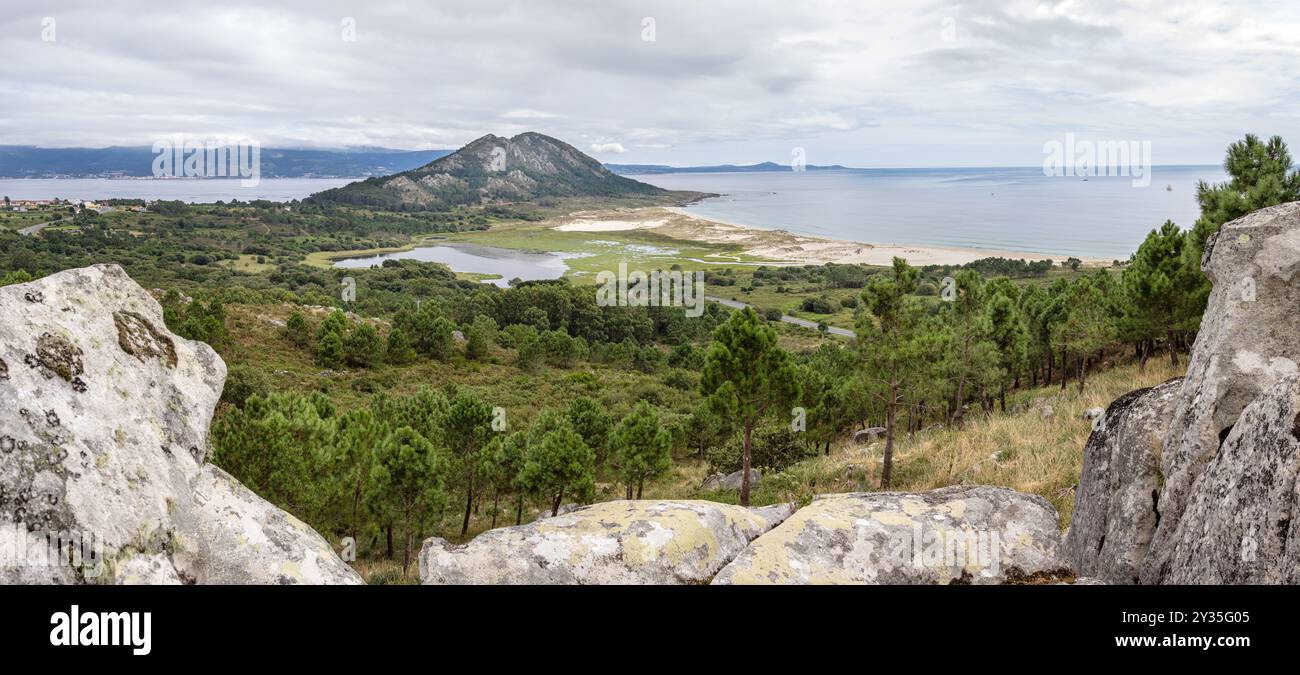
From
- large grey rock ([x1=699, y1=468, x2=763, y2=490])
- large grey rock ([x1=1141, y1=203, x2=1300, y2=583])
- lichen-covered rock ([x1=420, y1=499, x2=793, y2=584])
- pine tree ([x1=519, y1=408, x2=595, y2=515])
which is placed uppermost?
large grey rock ([x1=1141, y1=203, x2=1300, y2=583])

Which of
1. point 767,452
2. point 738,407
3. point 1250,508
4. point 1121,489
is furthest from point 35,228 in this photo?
point 1250,508

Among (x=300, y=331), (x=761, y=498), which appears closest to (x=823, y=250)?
(x=300, y=331)

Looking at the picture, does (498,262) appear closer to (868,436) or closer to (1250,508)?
(868,436)

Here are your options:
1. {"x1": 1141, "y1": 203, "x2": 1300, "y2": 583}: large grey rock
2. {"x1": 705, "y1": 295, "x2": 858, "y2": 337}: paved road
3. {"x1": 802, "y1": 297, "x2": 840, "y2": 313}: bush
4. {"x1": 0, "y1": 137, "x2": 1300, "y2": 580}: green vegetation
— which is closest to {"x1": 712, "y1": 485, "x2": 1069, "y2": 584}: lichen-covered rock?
{"x1": 1141, "y1": 203, "x2": 1300, "y2": 583}: large grey rock

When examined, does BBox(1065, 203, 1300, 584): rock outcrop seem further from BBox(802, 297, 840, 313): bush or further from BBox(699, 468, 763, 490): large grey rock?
BBox(802, 297, 840, 313): bush

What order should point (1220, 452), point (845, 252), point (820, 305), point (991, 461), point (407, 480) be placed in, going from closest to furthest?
point (1220, 452) → point (991, 461) → point (407, 480) → point (820, 305) → point (845, 252)

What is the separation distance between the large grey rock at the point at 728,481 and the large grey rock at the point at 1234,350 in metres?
20.0

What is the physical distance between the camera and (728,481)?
29.8m

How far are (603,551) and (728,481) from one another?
2184 cm

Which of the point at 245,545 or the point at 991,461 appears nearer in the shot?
the point at 245,545
